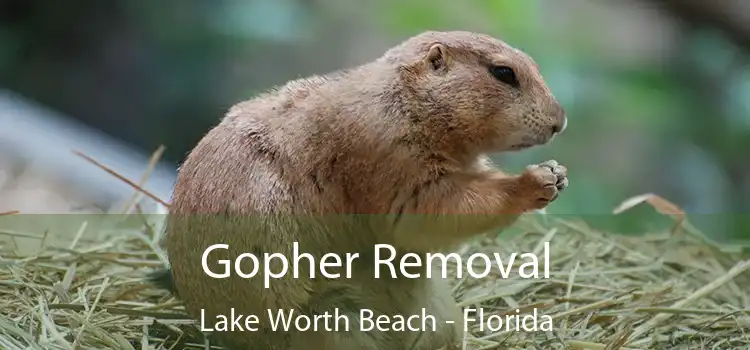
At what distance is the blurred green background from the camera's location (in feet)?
8.69

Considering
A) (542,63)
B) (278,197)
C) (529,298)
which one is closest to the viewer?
(278,197)

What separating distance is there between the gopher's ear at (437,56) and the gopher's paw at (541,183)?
282 millimetres

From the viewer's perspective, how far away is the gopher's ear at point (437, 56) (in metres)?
1.85

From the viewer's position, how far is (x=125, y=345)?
73.8 inches

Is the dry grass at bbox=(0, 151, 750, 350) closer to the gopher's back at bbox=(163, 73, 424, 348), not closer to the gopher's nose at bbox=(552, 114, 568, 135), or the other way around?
the gopher's back at bbox=(163, 73, 424, 348)

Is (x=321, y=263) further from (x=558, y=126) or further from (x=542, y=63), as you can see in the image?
(x=542, y=63)

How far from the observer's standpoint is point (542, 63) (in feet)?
8.13

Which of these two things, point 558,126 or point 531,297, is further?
point 531,297

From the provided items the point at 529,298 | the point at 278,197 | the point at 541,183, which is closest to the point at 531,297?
the point at 529,298

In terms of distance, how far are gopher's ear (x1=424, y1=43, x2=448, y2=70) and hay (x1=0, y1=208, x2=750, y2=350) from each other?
1.76 ft

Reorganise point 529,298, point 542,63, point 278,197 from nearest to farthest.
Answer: point 278,197
point 529,298
point 542,63

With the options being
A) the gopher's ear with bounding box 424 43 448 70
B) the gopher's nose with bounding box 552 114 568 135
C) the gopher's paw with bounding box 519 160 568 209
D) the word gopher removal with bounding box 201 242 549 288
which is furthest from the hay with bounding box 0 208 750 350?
the gopher's ear with bounding box 424 43 448 70

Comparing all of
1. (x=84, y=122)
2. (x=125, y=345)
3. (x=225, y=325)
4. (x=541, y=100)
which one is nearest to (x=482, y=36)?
(x=541, y=100)

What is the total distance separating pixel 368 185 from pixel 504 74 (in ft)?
1.18
